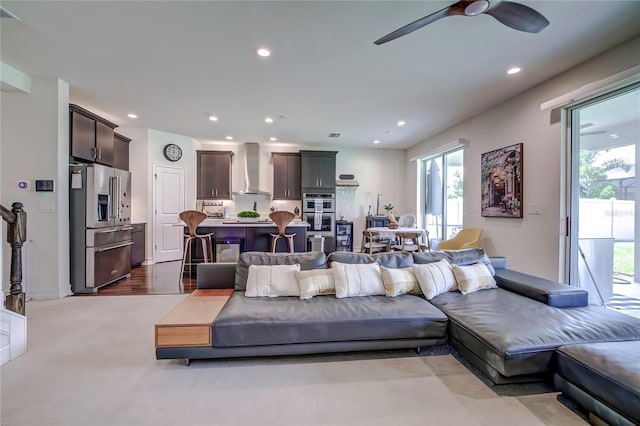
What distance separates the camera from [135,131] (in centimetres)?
595

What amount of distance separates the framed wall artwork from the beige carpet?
9.30ft

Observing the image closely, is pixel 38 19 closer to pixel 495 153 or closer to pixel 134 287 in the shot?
pixel 134 287

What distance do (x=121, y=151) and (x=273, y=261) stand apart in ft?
15.2

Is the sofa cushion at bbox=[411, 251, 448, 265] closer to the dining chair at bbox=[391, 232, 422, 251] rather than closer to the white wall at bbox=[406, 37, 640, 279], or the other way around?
the white wall at bbox=[406, 37, 640, 279]

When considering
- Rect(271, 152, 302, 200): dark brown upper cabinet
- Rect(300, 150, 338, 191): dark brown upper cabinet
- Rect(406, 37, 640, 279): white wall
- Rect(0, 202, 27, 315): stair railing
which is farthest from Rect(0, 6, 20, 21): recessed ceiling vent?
Rect(406, 37, 640, 279): white wall

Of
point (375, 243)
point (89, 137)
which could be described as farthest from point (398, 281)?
point (89, 137)

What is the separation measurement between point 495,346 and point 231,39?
10.7 ft

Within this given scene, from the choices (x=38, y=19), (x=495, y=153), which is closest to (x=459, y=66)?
(x=495, y=153)

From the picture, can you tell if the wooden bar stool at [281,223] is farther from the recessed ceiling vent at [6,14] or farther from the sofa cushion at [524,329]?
the recessed ceiling vent at [6,14]

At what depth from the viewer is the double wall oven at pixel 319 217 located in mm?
7091

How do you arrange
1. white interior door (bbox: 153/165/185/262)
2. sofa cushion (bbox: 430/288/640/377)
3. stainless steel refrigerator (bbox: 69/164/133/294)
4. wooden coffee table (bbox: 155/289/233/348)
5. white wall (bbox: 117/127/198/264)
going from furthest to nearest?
1. white interior door (bbox: 153/165/185/262)
2. white wall (bbox: 117/127/198/264)
3. stainless steel refrigerator (bbox: 69/164/133/294)
4. wooden coffee table (bbox: 155/289/233/348)
5. sofa cushion (bbox: 430/288/640/377)

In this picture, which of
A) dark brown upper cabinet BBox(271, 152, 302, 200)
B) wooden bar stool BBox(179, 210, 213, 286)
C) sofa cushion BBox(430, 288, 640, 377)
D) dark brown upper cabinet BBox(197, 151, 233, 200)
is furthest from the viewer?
dark brown upper cabinet BBox(271, 152, 302, 200)

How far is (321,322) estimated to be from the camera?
86.2 inches

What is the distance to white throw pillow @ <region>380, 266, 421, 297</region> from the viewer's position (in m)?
2.67
